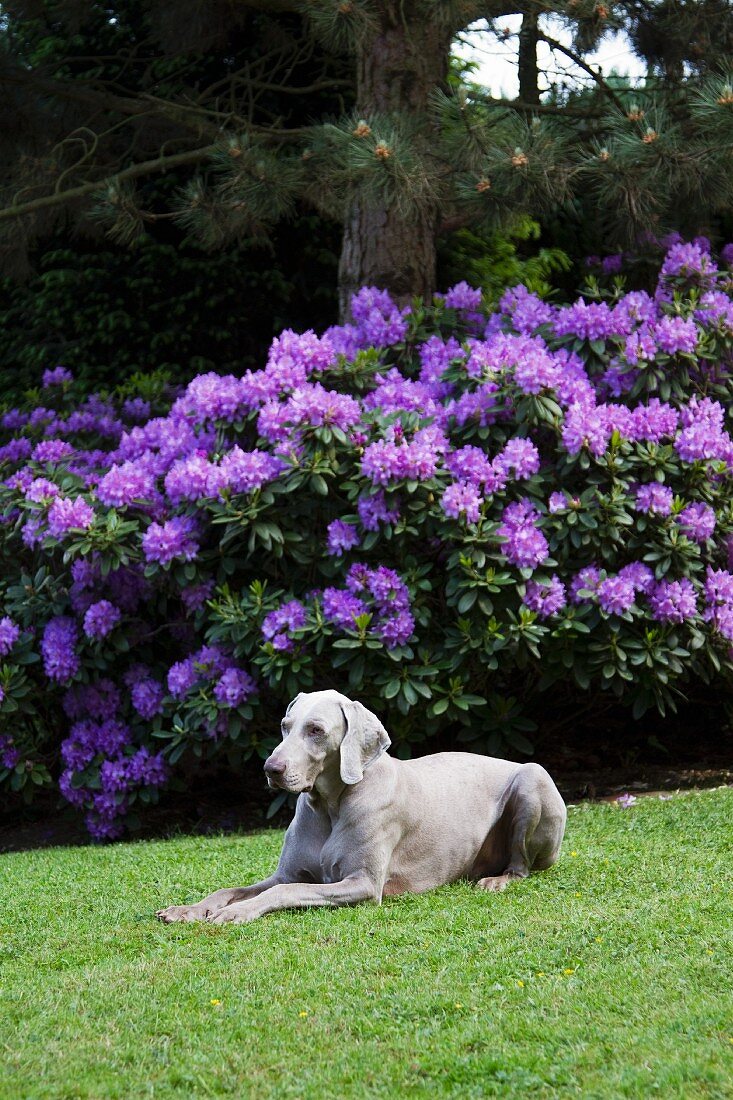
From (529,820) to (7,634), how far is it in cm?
359

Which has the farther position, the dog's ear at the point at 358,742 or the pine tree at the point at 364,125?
the pine tree at the point at 364,125

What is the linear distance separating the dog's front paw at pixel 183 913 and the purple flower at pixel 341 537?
2.61 m

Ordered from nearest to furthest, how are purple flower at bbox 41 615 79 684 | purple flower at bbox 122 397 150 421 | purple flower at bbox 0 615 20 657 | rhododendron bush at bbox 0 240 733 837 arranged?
rhododendron bush at bbox 0 240 733 837 < purple flower at bbox 41 615 79 684 < purple flower at bbox 0 615 20 657 < purple flower at bbox 122 397 150 421

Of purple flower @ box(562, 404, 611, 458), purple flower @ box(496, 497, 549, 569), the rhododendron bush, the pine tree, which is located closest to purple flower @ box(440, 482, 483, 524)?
the rhododendron bush

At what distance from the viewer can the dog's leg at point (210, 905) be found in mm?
4438

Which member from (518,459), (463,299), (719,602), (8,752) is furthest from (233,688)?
(463,299)

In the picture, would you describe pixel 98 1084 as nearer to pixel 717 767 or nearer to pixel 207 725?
pixel 207 725

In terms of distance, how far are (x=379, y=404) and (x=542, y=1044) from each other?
179 inches

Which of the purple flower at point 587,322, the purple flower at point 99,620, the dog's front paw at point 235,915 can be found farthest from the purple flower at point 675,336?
the dog's front paw at point 235,915

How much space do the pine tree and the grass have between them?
3962 mm

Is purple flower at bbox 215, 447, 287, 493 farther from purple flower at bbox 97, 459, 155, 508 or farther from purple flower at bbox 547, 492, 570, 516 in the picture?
purple flower at bbox 547, 492, 570, 516

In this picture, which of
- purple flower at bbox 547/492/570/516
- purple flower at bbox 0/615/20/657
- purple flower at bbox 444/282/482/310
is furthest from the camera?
purple flower at bbox 444/282/482/310

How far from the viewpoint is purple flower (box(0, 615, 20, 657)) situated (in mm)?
7254

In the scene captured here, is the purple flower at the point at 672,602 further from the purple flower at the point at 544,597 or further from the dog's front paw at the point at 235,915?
the dog's front paw at the point at 235,915
